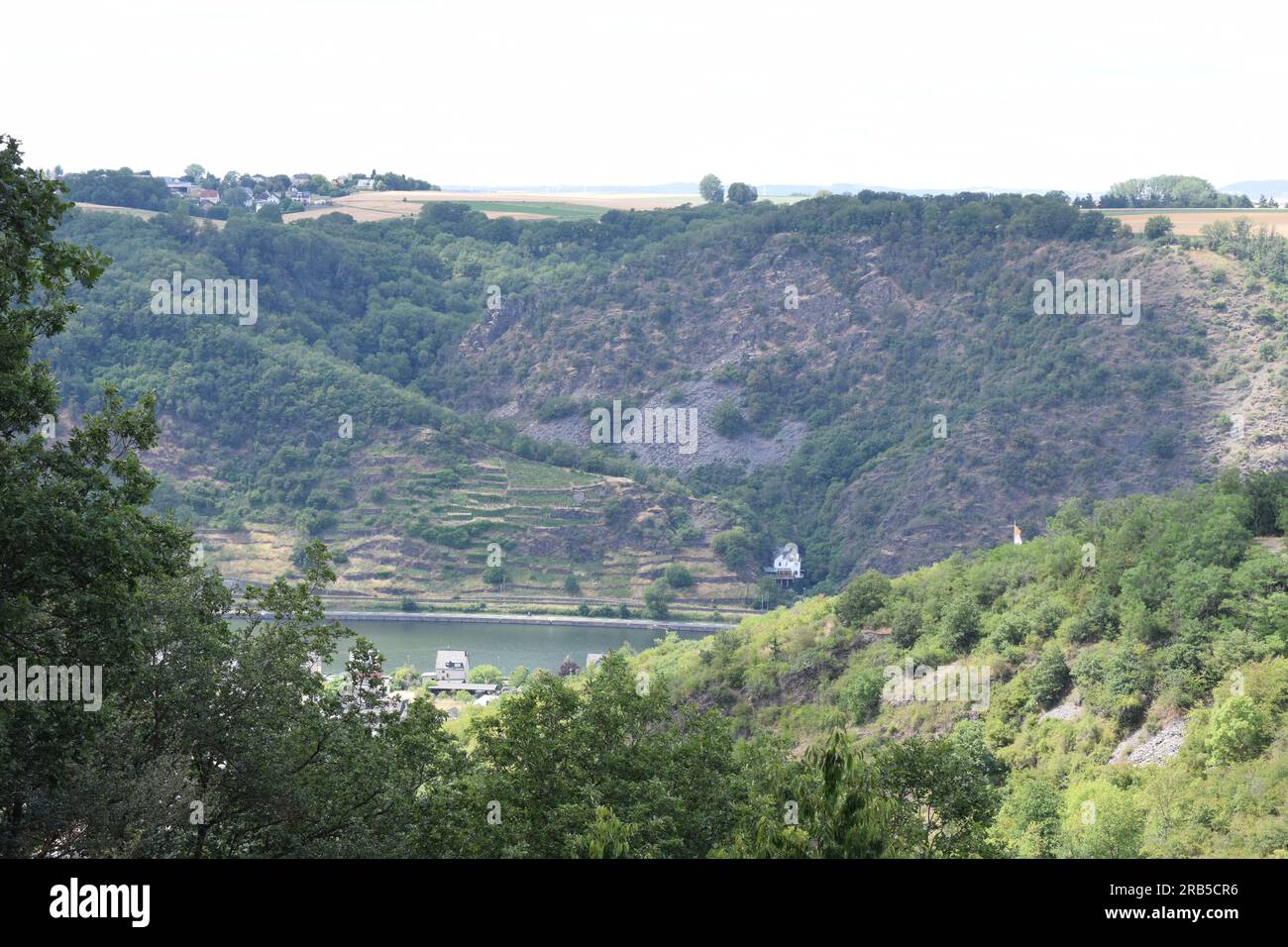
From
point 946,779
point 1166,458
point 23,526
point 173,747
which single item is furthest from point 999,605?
point 1166,458

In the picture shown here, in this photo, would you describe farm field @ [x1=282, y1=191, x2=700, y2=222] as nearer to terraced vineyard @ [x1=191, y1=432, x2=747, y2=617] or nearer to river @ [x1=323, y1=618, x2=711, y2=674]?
terraced vineyard @ [x1=191, y1=432, x2=747, y2=617]

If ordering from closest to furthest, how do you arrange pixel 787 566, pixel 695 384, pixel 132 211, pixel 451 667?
pixel 451 667
pixel 787 566
pixel 695 384
pixel 132 211

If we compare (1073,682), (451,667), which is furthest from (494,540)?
(1073,682)

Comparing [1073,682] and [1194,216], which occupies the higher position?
[1194,216]

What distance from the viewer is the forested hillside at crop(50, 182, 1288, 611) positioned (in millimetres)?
101875

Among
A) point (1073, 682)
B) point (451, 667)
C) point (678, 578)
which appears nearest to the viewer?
point (1073, 682)

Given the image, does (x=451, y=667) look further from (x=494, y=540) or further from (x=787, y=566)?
→ (x=787, y=566)

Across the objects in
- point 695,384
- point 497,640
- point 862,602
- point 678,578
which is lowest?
point 497,640

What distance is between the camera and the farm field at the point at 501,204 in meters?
159

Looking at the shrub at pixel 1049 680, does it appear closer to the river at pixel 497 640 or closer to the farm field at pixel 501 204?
the river at pixel 497 640

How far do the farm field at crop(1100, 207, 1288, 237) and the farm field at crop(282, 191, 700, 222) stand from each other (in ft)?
171

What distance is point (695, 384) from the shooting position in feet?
416

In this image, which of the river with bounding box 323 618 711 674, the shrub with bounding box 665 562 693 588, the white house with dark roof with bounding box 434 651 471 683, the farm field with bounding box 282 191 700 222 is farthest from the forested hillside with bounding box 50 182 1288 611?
the white house with dark roof with bounding box 434 651 471 683

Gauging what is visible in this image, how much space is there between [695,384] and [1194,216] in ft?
140
